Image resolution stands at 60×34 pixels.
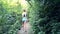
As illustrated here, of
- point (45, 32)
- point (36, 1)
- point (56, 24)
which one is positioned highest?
point (36, 1)

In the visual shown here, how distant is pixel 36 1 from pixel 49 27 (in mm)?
1777

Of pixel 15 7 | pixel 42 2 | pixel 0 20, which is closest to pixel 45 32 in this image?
pixel 42 2

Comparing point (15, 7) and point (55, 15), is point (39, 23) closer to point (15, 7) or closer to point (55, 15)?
point (55, 15)

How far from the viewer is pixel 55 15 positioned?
24.3 ft

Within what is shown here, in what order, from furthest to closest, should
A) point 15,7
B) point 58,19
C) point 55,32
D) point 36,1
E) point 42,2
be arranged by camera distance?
point 15,7 < point 36,1 < point 42,2 < point 58,19 < point 55,32

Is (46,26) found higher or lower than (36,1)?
lower

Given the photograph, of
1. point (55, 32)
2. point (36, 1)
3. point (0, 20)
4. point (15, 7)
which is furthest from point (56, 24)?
point (15, 7)

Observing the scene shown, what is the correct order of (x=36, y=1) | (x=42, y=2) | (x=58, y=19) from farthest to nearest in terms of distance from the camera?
(x=36, y=1)
(x=42, y=2)
(x=58, y=19)

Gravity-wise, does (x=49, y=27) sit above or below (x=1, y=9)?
below

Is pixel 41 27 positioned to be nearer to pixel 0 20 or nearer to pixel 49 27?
pixel 49 27

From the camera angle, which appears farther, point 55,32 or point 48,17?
point 48,17

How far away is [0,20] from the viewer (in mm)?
8109

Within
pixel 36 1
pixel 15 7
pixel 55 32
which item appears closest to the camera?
pixel 55 32

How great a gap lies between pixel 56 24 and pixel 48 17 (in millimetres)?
887
